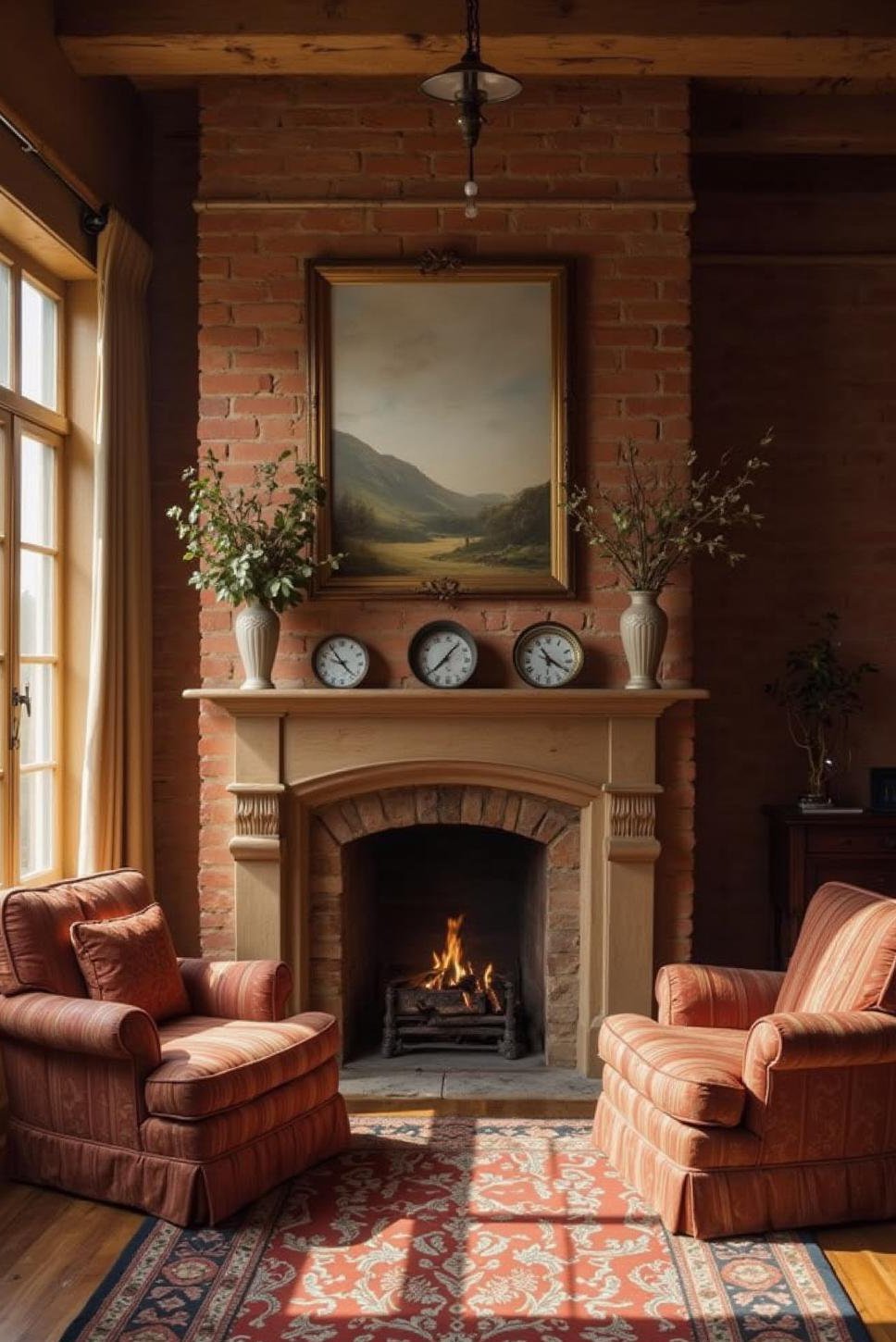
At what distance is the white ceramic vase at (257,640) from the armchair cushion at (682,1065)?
174cm

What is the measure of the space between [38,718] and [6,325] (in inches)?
54.0

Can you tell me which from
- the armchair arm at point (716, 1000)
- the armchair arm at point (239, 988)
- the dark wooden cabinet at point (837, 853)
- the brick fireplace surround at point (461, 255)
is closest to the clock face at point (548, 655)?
the brick fireplace surround at point (461, 255)

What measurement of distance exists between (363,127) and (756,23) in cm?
144

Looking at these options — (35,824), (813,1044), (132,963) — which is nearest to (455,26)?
(35,824)

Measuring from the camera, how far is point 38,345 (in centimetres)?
490

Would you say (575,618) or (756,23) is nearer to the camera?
(756,23)

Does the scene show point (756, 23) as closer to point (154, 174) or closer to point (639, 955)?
point (154, 174)

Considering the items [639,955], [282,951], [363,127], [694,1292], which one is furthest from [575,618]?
[694,1292]

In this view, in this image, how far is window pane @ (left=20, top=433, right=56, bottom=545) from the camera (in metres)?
4.79

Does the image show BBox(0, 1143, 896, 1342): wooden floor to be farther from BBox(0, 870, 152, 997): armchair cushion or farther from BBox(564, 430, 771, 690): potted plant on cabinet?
BBox(564, 430, 771, 690): potted plant on cabinet

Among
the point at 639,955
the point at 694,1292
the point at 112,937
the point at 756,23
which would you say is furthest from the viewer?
the point at 639,955

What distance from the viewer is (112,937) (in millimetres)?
4078

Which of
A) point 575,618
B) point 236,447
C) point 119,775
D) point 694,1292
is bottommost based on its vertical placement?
point 694,1292

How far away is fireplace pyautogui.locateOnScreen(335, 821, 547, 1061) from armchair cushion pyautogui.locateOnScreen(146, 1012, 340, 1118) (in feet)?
3.79
